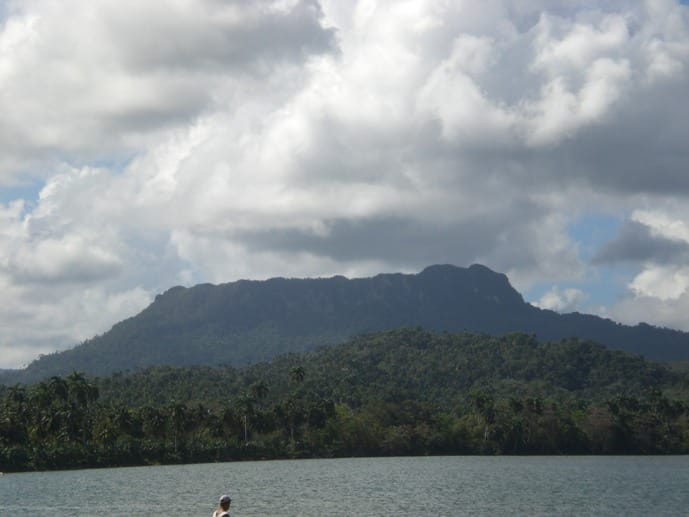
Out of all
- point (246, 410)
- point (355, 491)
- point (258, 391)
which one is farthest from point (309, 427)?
point (355, 491)

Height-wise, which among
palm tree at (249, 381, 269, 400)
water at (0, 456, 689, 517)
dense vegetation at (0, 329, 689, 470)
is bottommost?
water at (0, 456, 689, 517)

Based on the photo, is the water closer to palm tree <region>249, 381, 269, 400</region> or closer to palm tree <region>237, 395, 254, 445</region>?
palm tree <region>237, 395, 254, 445</region>

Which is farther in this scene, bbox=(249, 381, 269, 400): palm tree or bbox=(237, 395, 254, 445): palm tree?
bbox=(249, 381, 269, 400): palm tree

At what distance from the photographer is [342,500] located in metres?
78.0

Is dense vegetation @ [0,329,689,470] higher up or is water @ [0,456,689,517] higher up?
dense vegetation @ [0,329,689,470]

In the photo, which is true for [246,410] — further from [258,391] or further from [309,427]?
[258,391]

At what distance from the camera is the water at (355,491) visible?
234 feet

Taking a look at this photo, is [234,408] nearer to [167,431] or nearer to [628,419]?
[167,431]

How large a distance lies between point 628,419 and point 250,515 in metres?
135

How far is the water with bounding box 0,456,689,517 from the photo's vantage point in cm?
7138

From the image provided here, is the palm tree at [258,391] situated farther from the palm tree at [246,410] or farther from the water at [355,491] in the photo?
the water at [355,491]

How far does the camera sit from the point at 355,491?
286 feet

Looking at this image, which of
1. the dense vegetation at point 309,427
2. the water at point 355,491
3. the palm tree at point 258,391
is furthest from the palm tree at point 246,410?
the water at point 355,491

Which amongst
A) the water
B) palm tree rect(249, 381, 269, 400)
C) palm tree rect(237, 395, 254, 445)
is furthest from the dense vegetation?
the water
